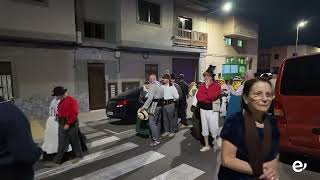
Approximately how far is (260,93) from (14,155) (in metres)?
2.34

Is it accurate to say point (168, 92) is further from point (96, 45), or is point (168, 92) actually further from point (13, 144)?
point (96, 45)

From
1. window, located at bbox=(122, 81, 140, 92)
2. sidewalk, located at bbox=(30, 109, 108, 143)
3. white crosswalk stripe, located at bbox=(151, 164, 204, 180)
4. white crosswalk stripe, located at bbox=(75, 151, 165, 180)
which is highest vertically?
window, located at bbox=(122, 81, 140, 92)

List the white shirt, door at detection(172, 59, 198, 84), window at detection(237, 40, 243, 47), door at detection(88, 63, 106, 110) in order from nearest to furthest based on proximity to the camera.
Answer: the white shirt
door at detection(88, 63, 106, 110)
door at detection(172, 59, 198, 84)
window at detection(237, 40, 243, 47)

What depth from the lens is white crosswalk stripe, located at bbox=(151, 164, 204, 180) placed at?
4.29 meters

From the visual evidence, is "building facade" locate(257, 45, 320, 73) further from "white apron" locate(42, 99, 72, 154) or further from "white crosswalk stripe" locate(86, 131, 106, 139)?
"white apron" locate(42, 99, 72, 154)

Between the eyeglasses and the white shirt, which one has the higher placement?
the eyeglasses

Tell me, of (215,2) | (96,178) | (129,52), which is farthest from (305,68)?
(215,2)

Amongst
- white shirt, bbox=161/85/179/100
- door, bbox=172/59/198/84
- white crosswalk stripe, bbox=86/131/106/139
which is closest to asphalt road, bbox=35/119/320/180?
white crosswalk stripe, bbox=86/131/106/139

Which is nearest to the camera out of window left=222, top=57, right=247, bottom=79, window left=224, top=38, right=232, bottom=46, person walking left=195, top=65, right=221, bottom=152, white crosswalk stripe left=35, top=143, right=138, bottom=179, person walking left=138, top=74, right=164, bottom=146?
white crosswalk stripe left=35, top=143, right=138, bottom=179

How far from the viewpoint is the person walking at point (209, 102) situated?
5555mm

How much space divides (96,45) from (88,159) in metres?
8.46

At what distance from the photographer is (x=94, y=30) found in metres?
13.4

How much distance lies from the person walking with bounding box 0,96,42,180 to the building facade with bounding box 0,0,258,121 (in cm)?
886

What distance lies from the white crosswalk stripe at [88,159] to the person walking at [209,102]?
6.64 feet
